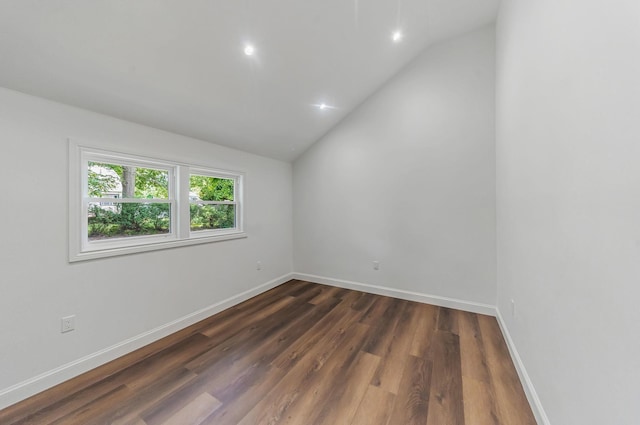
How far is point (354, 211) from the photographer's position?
11.6 feet

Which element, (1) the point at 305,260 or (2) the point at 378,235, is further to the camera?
(1) the point at 305,260

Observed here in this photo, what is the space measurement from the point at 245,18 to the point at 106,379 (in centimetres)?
289

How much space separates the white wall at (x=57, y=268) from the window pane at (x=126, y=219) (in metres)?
0.26

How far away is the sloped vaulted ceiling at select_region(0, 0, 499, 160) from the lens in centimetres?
142

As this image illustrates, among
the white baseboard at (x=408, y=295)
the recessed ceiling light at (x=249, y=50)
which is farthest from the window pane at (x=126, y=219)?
the white baseboard at (x=408, y=295)

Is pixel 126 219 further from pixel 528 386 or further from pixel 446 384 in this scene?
pixel 528 386

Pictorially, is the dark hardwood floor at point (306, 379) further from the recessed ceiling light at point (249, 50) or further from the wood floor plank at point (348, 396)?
the recessed ceiling light at point (249, 50)

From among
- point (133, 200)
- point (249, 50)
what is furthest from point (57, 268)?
point (249, 50)

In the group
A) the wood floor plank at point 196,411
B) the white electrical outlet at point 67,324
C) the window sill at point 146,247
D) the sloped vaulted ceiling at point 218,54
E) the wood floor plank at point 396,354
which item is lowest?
the wood floor plank at point 196,411

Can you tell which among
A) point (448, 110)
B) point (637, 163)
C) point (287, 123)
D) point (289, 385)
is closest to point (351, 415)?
point (289, 385)

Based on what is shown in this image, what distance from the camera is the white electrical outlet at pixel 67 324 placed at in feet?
5.69

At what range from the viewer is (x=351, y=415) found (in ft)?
4.66

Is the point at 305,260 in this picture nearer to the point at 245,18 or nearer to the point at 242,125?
the point at 242,125

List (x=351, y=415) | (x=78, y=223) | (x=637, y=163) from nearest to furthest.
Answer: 1. (x=637, y=163)
2. (x=351, y=415)
3. (x=78, y=223)
